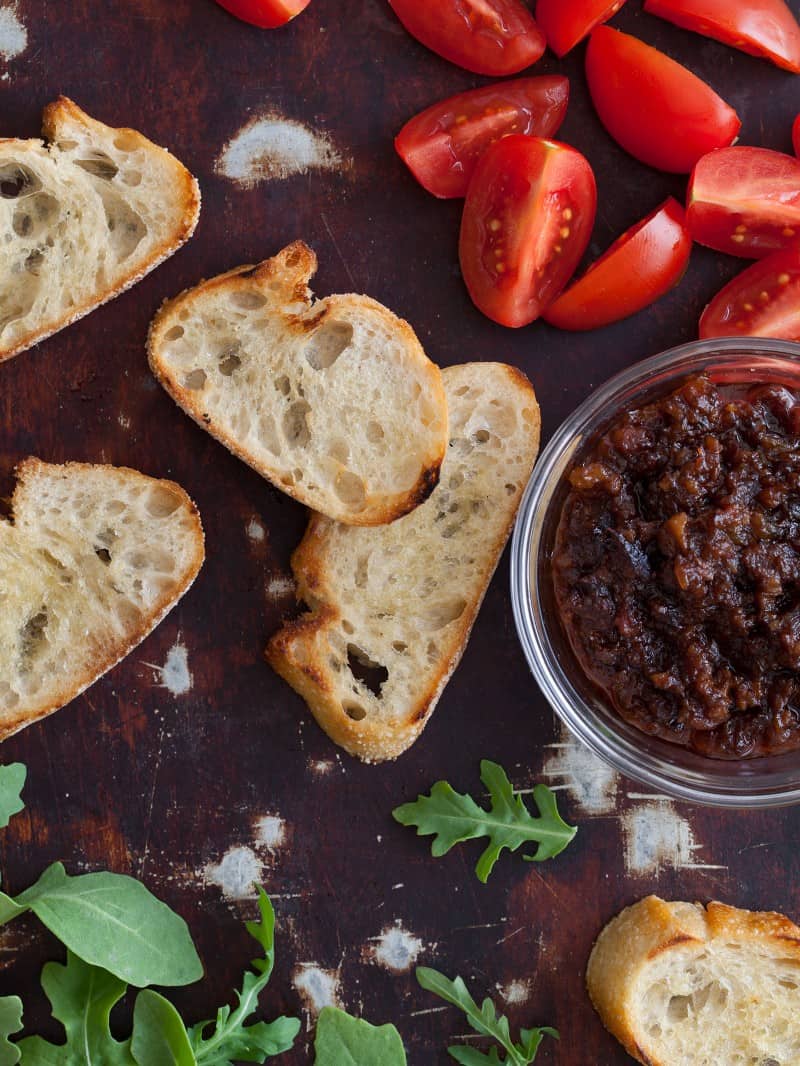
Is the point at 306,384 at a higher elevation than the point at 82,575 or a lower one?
higher

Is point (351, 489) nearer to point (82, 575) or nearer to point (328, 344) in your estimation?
point (328, 344)

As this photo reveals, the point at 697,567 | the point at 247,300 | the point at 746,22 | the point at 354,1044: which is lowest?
the point at 354,1044

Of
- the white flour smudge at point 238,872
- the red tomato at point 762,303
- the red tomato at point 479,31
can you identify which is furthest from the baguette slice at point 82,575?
the red tomato at point 762,303

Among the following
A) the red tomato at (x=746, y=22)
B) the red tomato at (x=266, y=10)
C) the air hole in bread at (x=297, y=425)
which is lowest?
the air hole in bread at (x=297, y=425)

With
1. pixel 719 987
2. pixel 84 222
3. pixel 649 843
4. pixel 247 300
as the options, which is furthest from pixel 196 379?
pixel 719 987

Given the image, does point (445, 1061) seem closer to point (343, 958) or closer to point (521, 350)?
point (343, 958)

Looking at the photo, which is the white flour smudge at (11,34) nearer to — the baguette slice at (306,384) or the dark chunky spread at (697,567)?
the baguette slice at (306,384)

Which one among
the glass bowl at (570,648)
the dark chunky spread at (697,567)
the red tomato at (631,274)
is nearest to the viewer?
the dark chunky spread at (697,567)
